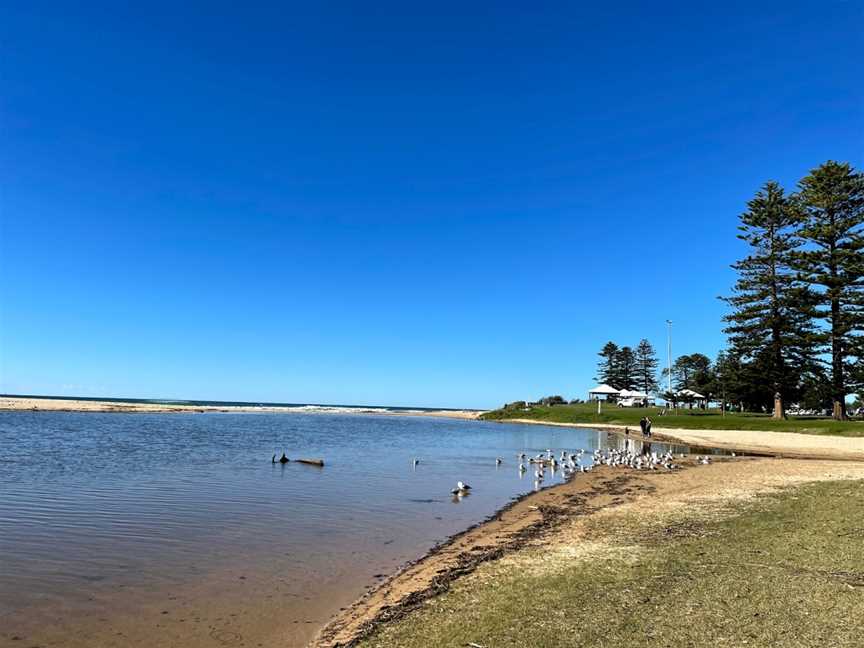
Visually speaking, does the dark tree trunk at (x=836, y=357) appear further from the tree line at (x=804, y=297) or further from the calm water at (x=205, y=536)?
the calm water at (x=205, y=536)

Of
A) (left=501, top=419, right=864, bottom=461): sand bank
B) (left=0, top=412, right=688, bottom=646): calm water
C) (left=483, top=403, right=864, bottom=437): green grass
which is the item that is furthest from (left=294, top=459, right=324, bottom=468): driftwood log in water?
(left=483, top=403, right=864, bottom=437): green grass

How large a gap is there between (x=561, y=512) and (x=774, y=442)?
2769 cm

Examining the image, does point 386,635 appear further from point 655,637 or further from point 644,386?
point 644,386

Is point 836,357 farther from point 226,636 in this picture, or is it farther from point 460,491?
point 226,636

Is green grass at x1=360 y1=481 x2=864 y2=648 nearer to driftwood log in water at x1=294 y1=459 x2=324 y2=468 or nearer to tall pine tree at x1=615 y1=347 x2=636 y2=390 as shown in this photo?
driftwood log in water at x1=294 y1=459 x2=324 y2=468

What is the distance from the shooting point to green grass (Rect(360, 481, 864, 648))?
5.30m

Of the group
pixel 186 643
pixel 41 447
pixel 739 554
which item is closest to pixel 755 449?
pixel 739 554

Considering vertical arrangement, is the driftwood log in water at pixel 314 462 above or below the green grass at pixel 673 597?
below

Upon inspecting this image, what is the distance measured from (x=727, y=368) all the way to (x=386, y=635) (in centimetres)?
5558

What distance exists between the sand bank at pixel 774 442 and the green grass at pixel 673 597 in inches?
893

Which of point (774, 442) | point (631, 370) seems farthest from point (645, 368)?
point (774, 442)

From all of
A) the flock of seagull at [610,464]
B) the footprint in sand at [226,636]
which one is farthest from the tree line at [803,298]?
the footprint in sand at [226,636]

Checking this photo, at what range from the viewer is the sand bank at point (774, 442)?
93.8ft

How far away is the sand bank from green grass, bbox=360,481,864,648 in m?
22.7
